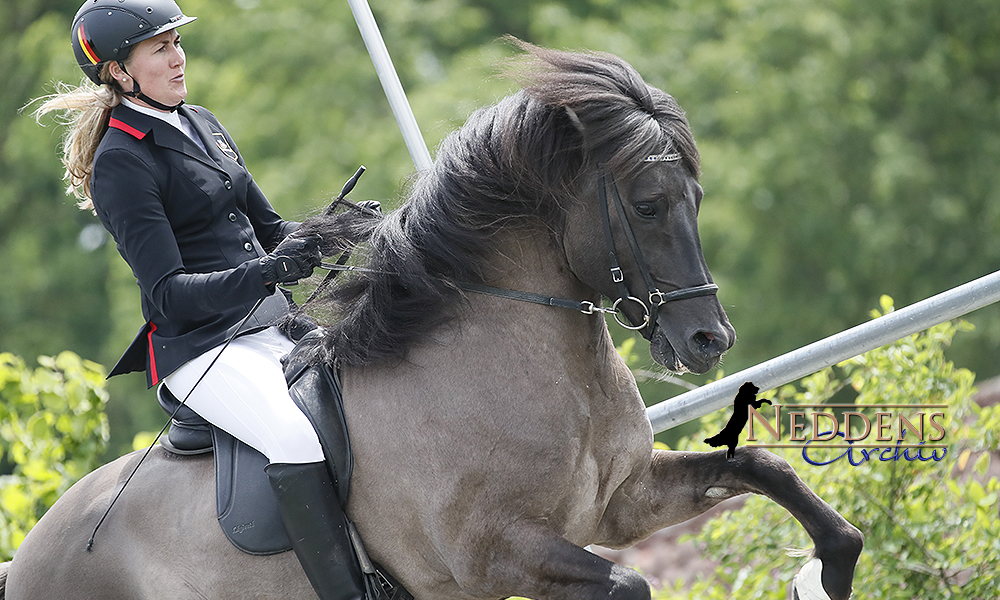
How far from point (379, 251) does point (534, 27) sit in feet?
39.5

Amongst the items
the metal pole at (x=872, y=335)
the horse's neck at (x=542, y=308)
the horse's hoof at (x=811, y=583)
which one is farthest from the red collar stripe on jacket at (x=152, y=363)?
Answer: the horse's hoof at (x=811, y=583)

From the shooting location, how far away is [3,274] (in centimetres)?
1662

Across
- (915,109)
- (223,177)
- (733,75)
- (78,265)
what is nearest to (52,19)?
(78,265)

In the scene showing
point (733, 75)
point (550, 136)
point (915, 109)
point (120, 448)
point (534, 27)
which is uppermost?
point (550, 136)

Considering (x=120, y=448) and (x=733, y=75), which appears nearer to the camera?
(x=733, y=75)

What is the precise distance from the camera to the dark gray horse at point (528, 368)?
325 centimetres

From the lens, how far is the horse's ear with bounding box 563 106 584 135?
3.34 meters

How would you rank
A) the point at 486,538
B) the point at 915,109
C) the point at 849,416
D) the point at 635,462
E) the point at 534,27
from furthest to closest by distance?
the point at 534,27 → the point at 915,109 → the point at 849,416 → the point at 635,462 → the point at 486,538

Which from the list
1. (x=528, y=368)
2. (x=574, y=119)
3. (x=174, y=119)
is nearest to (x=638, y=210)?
(x=574, y=119)

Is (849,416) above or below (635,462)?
below

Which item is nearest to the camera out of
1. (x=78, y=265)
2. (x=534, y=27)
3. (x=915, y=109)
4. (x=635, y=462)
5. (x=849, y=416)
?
(x=635, y=462)

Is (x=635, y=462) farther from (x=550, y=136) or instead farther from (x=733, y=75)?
(x=733, y=75)

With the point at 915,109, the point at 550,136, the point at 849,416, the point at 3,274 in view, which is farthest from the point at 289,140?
the point at 550,136

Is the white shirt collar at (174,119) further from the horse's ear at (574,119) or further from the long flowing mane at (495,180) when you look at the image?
the horse's ear at (574,119)
